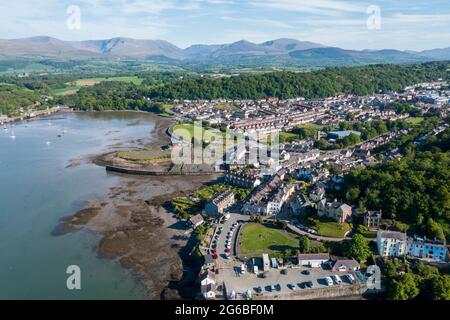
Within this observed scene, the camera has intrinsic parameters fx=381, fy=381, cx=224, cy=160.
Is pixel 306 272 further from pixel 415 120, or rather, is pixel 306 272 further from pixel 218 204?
pixel 415 120

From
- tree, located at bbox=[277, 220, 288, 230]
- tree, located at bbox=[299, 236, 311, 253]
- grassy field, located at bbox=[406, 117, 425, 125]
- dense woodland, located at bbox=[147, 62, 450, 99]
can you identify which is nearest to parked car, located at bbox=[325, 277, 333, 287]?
tree, located at bbox=[299, 236, 311, 253]

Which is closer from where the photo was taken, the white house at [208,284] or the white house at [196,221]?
the white house at [208,284]

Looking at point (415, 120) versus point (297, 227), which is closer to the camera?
point (297, 227)

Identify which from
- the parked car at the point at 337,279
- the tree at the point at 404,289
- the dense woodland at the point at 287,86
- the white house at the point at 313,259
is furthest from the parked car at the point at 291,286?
the dense woodland at the point at 287,86

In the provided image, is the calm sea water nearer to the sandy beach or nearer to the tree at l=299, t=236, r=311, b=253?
the sandy beach

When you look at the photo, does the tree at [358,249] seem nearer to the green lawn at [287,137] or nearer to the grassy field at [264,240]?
the grassy field at [264,240]

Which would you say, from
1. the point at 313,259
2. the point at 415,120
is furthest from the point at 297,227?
the point at 415,120

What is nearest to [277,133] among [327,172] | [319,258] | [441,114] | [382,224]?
[327,172]

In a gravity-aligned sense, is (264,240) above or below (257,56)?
below
